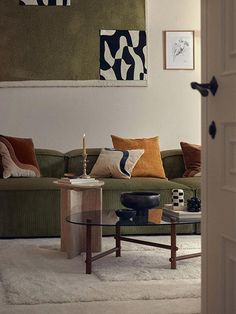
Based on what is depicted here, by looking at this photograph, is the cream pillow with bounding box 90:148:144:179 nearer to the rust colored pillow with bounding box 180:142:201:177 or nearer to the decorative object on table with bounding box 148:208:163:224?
the rust colored pillow with bounding box 180:142:201:177

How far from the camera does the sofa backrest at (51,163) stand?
563 centimetres

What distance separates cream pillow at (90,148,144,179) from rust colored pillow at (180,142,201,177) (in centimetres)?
46

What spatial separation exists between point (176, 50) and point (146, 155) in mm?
1255

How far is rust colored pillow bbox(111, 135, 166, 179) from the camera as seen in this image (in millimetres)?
5535

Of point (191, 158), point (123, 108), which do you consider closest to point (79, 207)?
point (191, 158)

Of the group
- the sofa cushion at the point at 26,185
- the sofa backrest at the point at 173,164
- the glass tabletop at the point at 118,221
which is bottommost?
the glass tabletop at the point at 118,221

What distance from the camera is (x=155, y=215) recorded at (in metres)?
3.99

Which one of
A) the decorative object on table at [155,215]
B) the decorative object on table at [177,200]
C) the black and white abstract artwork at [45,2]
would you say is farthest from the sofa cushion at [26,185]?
the black and white abstract artwork at [45,2]

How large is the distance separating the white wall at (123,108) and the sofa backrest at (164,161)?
0.35 metres

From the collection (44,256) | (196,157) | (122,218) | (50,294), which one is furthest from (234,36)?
(196,157)

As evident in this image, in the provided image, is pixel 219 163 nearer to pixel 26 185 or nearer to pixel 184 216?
pixel 184 216

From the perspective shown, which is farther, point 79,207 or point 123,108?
point 123,108

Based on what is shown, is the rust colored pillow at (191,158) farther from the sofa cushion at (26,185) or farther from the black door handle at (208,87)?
the black door handle at (208,87)

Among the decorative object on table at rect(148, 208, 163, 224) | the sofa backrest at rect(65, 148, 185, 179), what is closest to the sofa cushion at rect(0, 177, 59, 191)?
the sofa backrest at rect(65, 148, 185, 179)
